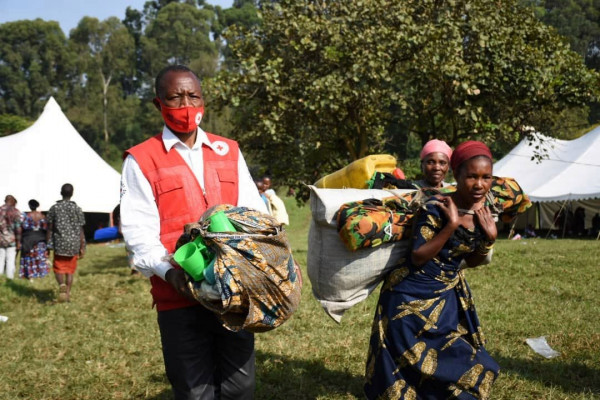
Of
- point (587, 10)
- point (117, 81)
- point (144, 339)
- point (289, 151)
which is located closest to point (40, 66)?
point (117, 81)

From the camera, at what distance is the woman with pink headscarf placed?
3.90 m

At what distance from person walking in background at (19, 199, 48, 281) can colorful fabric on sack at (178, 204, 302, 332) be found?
8.90 metres

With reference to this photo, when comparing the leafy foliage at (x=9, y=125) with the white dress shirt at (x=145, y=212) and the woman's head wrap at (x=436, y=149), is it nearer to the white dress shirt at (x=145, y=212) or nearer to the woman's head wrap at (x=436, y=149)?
the woman's head wrap at (x=436, y=149)

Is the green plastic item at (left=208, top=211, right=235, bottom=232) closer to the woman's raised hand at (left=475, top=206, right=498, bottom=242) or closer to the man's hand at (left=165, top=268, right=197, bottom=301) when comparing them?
the man's hand at (left=165, top=268, right=197, bottom=301)

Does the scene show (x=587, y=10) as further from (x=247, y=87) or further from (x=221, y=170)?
(x=221, y=170)

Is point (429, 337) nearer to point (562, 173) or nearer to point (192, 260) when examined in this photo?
point (192, 260)

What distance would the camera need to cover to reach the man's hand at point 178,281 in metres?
2.39

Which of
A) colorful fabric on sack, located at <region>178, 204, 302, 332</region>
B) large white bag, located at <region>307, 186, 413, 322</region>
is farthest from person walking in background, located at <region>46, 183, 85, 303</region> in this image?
colorful fabric on sack, located at <region>178, 204, 302, 332</region>

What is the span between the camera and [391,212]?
10.0 ft

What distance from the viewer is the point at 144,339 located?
5824mm

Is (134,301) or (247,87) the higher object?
(247,87)

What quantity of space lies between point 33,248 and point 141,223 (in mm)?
8719

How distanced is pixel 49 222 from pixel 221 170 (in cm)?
654

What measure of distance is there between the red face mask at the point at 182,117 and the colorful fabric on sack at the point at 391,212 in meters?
0.89
